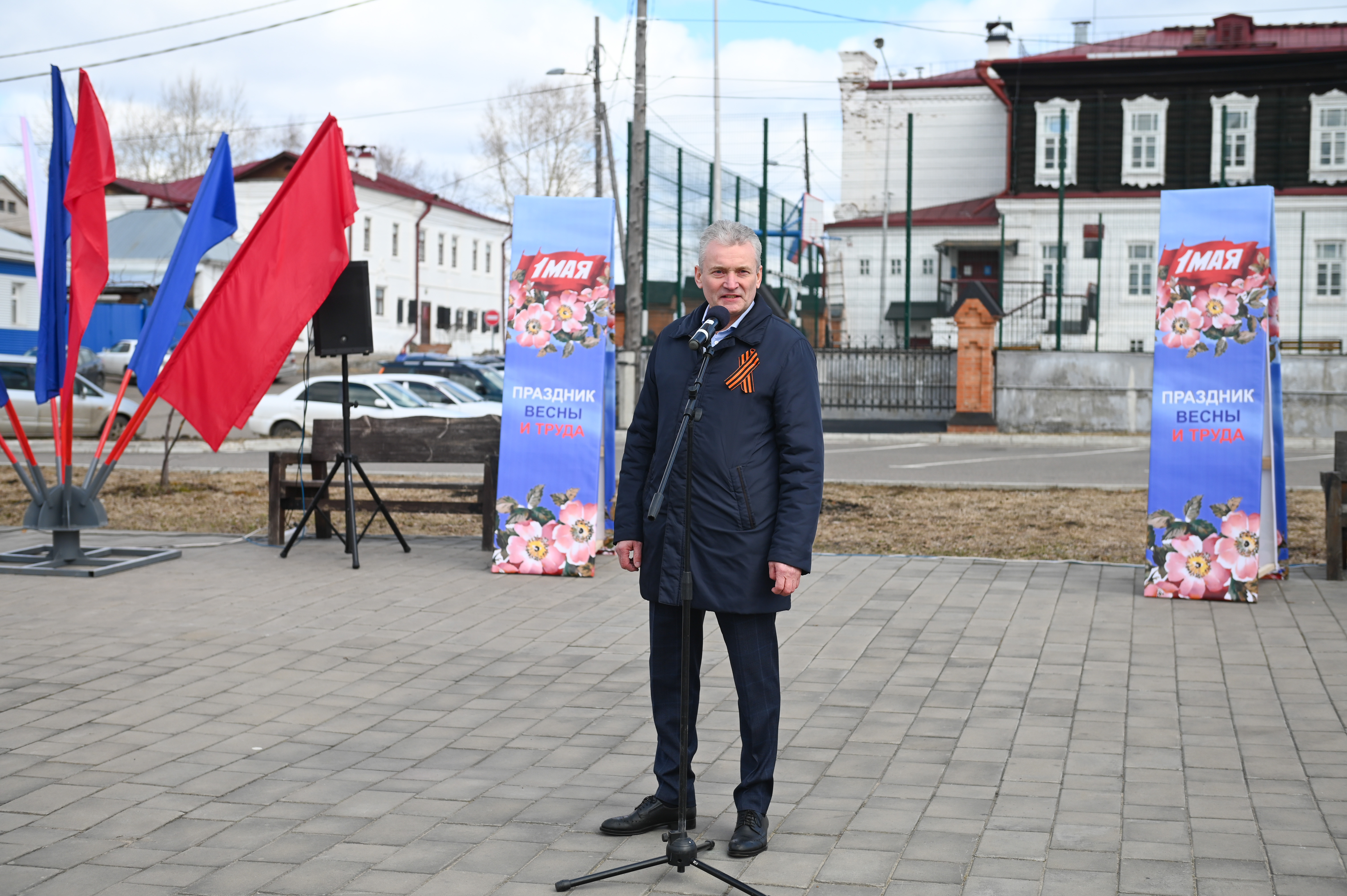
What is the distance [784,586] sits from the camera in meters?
4.04

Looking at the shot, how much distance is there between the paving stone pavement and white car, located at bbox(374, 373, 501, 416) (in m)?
12.2

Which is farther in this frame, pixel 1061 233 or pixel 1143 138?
pixel 1143 138

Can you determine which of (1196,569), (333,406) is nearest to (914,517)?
(1196,569)

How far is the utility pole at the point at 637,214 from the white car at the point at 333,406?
189 inches

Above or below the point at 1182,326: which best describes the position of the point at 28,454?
below

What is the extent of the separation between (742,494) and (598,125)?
33826mm

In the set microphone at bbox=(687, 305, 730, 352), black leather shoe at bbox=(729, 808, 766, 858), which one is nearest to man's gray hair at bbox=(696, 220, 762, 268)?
microphone at bbox=(687, 305, 730, 352)

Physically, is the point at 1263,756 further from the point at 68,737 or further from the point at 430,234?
the point at 430,234

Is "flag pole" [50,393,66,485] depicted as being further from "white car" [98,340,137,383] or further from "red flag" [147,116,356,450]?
"white car" [98,340,137,383]

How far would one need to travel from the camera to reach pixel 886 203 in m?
40.0

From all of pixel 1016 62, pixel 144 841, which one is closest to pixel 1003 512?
pixel 144 841

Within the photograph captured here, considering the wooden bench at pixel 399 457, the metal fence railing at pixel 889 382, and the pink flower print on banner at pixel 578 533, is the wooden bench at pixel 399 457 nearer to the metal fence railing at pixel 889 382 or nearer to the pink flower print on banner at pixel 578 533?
the pink flower print on banner at pixel 578 533

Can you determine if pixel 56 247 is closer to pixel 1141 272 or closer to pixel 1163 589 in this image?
pixel 1163 589

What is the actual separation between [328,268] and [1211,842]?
676 centimetres
